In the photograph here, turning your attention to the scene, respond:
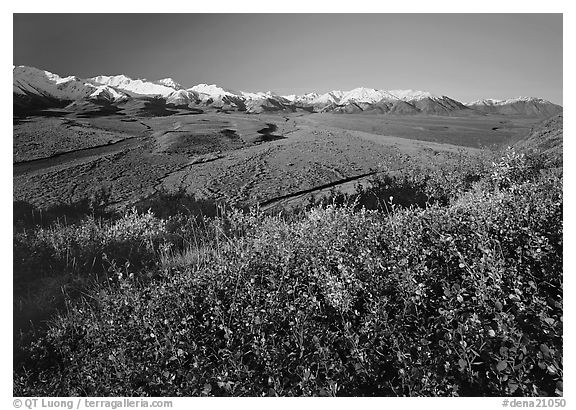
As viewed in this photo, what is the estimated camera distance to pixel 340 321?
10.8ft

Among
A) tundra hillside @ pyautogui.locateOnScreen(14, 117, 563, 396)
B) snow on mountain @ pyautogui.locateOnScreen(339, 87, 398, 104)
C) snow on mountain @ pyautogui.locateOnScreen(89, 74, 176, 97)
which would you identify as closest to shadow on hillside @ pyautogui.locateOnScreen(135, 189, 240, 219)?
tundra hillside @ pyautogui.locateOnScreen(14, 117, 563, 396)

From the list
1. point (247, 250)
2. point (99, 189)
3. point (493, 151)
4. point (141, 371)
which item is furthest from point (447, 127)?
point (141, 371)

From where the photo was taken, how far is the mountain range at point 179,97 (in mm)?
5180

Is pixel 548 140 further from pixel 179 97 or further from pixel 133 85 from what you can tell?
pixel 133 85

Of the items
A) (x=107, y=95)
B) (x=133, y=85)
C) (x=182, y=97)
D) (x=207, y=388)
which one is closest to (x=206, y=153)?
(x=182, y=97)

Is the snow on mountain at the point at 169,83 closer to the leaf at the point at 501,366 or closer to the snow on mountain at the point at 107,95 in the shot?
the snow on mountain at the point at 107,95

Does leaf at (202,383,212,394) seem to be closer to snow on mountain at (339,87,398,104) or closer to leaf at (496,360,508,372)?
leaf at (496,360,508,372)

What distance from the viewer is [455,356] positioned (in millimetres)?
2908

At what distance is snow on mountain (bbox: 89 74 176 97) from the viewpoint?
554 cm

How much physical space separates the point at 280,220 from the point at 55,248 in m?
2.59

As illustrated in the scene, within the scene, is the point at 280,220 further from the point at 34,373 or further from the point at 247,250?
the point at 34,373

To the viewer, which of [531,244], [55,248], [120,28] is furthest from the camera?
[120,28]

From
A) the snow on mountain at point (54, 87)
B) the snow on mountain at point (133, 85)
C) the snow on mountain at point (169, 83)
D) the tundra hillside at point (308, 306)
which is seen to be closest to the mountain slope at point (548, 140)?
the tundra hillside at point (308, 306)

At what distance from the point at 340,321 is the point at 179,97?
474 centimetres
